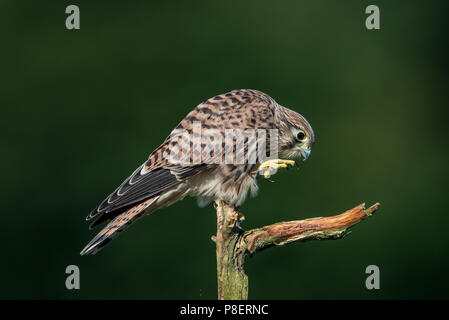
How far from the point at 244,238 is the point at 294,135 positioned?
719 mm

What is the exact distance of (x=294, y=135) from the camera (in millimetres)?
2900

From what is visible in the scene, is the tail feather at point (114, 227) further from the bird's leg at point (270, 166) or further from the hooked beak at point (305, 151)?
the hooked beak at point (305, 151)

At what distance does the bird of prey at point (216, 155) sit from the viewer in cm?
262

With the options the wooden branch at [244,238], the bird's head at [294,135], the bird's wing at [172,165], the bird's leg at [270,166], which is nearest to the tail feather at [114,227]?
the bird's wing at [172,165]

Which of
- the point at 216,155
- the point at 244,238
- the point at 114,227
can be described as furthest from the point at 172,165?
the point at 244,238

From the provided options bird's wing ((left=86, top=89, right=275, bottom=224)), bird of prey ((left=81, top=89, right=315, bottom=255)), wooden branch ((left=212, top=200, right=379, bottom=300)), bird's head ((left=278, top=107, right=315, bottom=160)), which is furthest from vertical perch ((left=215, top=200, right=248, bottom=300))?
bird's head ((left=278, top=107, right=315, bottom=160))

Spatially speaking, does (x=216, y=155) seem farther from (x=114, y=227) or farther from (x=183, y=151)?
(x=114, y=227)

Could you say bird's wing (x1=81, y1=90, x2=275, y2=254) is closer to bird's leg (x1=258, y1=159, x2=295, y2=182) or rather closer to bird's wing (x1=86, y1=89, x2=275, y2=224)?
bird's wing (x1=86, y1=89, x2=275, y2=224)

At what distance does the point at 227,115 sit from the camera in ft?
9.16

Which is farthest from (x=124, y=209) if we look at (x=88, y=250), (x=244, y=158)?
(x=244, y=158)

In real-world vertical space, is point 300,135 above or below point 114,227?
above

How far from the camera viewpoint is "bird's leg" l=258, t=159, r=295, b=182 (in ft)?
9.00

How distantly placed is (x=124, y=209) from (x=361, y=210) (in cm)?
104

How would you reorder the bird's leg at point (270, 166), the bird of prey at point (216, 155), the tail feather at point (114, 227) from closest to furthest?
the tail feather at point (114, 227)
the bird of prey at point (216, 155)
the bird's leg at point (270, 166)
